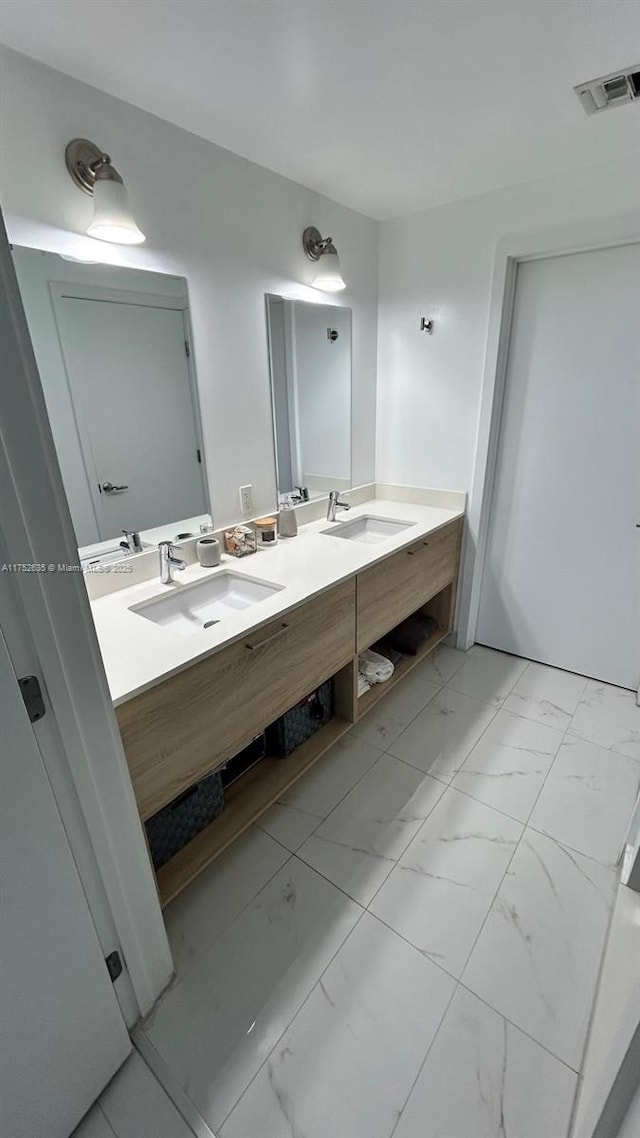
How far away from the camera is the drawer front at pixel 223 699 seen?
107 cm

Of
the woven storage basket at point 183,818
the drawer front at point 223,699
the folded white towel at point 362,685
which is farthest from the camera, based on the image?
the folded white towel at point 362,685

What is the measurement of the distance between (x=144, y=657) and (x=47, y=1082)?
801 mm

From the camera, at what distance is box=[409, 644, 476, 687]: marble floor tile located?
240 cm

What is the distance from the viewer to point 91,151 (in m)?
1.24

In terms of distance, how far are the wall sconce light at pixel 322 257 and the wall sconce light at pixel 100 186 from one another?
2.87 ft

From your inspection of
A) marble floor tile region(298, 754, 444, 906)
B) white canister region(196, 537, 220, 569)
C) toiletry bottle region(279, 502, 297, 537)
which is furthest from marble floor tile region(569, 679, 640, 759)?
white canister region(196, 537, 220, 569)

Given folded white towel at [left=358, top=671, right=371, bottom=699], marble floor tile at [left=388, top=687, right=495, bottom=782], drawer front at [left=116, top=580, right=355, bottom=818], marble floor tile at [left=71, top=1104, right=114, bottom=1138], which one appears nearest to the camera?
marble floor tile at [left=71, top=1104, right=114, bottom=1138]

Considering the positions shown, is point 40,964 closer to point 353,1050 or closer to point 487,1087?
point 353,1050

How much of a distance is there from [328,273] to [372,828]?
2.19m

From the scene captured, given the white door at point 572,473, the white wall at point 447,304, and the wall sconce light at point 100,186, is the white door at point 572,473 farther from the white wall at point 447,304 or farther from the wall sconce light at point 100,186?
the wall sconce light at point 100,186

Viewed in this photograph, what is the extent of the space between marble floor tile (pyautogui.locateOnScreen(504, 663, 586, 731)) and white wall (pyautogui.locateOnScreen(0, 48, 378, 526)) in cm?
154

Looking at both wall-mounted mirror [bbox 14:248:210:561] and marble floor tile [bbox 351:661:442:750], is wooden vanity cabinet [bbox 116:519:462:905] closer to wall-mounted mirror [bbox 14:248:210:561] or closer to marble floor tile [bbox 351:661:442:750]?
marble floor tile [bbox 351:661:442:750]

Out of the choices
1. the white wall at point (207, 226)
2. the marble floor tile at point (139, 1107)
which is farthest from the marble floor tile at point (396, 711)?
the marble floor tile at point (139, 1107)

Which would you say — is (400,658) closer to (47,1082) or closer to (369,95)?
(47,1082)
